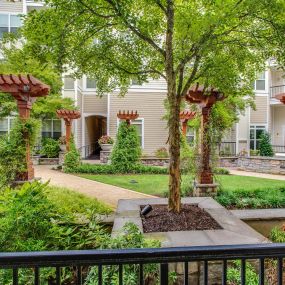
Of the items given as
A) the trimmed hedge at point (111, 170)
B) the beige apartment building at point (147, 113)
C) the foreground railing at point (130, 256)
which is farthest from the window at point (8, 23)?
the foreground railing at point (130, 256)

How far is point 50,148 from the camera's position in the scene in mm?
16969

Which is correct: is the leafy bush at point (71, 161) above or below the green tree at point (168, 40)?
below

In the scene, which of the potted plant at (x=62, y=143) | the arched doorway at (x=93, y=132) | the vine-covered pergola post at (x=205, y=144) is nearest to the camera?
the vine-covered pergola post at (x=205, y=144)

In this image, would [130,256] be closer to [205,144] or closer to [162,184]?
[205,144]

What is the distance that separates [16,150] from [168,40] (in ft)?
15.6

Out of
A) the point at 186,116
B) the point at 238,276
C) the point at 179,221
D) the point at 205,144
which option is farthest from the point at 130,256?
the point at 186,116

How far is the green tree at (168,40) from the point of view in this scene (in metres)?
4.20

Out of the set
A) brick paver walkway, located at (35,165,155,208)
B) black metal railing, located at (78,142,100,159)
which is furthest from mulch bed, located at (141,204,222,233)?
black metal railing, located at (78,142,100,159)

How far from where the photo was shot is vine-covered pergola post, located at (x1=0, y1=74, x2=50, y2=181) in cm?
702

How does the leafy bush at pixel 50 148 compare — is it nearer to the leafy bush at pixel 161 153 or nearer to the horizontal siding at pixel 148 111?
the horizontal siding at pixel 148 111

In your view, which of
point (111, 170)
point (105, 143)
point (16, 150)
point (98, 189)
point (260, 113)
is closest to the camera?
point (16, 150)

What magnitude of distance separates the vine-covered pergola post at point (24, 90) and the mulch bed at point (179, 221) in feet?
12.7

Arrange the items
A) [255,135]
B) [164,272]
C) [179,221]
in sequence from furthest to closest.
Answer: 1. [255,135]
2. [179,221]
3. [164,272]

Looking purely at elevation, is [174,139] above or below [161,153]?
above
